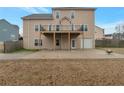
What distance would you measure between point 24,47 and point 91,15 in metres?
11.7

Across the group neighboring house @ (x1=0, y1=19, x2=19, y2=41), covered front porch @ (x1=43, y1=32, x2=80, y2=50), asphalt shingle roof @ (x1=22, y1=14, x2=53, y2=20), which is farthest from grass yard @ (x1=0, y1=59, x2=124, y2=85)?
neighboring house @ (x1=0, y1=19, x2=19, y2=41)

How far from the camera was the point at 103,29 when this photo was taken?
176ft

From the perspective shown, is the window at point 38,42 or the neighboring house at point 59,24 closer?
the neighboring house at point 59,24

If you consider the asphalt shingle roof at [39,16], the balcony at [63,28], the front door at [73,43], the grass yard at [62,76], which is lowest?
the grass yard at [62,76]

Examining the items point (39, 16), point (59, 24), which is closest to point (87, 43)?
point (59, 24)

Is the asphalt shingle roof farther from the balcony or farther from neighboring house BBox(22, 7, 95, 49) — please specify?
the balcony

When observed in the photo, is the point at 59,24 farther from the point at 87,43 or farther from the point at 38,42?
the point at 87,43

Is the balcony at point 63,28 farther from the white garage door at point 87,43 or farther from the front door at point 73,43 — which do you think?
the white garage door at point 87,43

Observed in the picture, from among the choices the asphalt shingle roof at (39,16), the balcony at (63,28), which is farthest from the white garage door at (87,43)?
the asphalt shingle roof at (39,16)

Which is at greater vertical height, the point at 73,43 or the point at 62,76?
the point at 73,43

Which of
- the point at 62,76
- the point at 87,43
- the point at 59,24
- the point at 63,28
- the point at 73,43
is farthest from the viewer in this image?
the point at 87,43
